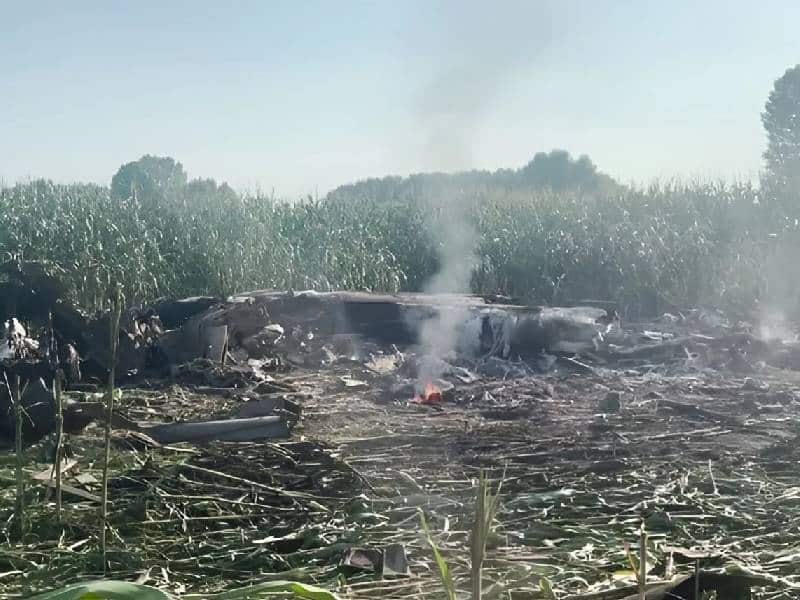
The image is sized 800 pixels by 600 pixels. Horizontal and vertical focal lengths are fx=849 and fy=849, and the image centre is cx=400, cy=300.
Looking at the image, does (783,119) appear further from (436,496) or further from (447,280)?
(436,496)

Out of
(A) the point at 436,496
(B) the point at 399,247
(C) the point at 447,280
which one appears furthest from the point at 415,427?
(B) the point at 399,247

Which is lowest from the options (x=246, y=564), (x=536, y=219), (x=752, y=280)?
(x=246, y=564)

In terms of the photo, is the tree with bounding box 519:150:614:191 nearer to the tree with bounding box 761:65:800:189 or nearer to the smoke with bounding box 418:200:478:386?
the tree with bounding box 761:65:800:189

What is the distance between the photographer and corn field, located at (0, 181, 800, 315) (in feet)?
48.4

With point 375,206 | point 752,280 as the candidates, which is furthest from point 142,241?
point 752,280

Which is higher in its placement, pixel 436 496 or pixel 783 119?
pixel 783 119

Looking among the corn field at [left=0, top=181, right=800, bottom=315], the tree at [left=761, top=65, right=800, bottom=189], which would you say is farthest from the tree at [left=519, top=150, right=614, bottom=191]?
the corn field at [left=0, top=181, right=800, bottom=315]

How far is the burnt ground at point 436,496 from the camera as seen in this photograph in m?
3.98

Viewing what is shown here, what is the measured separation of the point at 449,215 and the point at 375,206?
1751 mm

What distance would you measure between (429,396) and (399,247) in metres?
8.98

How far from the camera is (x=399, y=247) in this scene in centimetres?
1728

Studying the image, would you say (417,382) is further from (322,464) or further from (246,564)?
(246,564)

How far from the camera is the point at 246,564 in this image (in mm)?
4117

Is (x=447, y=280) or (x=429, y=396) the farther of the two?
(x=447, y=280)
